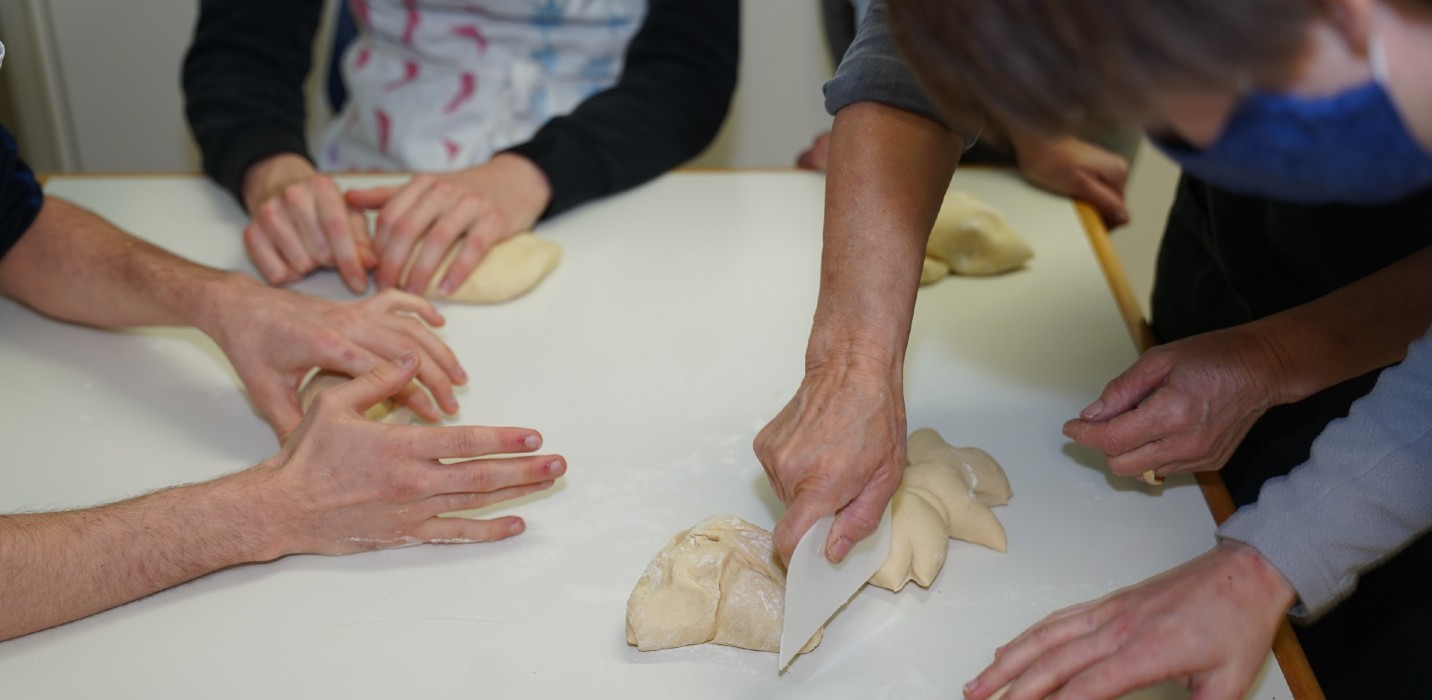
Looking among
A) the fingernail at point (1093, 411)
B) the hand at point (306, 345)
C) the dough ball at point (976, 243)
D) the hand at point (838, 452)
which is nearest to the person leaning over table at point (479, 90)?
the hand at point (306, 345)

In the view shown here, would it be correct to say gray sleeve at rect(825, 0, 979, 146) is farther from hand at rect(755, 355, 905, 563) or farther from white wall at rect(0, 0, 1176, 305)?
white wall at rect(0, 0, 1176, 305)

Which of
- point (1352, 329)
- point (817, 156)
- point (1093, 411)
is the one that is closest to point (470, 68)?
point (817, 156)

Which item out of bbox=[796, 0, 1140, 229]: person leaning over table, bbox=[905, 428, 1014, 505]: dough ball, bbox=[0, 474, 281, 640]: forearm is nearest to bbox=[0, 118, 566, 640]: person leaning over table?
bbox=[0, 474, 281, 640]: forearm

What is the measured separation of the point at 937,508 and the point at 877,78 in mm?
396

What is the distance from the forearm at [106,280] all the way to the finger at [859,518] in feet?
2.34

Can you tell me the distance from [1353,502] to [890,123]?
19.5 inches

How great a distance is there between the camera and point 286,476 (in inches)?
A: 38.9

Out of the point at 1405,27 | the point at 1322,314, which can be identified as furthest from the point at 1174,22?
the point at 1322,314

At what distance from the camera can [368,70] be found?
1763mm

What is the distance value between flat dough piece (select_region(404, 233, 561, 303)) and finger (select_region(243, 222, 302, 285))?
15 cm

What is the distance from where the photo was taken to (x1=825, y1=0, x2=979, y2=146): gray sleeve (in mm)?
1028

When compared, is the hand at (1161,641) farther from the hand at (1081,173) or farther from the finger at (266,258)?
the finger at (266,258)

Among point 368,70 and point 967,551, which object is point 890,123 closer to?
point 967,551

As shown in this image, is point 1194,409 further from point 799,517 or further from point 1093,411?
point 799,517
